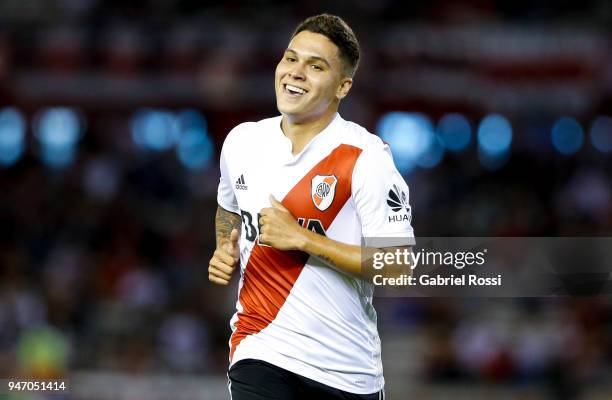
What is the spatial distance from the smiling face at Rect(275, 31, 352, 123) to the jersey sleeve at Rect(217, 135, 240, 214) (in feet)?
1.66

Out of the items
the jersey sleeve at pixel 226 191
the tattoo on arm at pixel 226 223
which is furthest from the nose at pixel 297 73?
the tattoo on arm at pixel 226 223

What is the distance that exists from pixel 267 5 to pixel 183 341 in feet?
20.5

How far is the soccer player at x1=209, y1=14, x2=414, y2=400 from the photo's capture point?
15.1 feet

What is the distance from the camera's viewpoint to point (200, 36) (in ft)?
52.8

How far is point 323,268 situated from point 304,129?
66 centimetres

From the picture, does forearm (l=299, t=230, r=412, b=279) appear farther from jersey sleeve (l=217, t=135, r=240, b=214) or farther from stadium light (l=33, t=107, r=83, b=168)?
stadium light (l=33, t=107, r=83, b=168)

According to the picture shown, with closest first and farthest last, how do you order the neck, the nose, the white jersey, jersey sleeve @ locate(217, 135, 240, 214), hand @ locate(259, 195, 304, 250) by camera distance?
1. hand @ locate(259, 195, 304, 250)
2. the white jersey
3. the nose
4. the neck
5. jersey sleeve @ locate(217, 135, 240, 214)

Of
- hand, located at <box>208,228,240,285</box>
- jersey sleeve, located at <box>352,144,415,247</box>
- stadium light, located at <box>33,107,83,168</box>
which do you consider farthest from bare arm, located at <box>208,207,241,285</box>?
stadium light, located at <box>33,107,83,168</box>

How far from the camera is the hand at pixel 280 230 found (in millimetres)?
4512

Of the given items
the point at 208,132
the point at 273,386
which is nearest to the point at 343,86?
the point at 273,386

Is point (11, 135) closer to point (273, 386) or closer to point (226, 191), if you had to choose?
point (226, 191)

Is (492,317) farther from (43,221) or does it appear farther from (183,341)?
(43,221)

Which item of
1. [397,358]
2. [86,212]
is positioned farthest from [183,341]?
[86,212]

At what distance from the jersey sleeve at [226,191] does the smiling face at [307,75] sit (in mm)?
507
